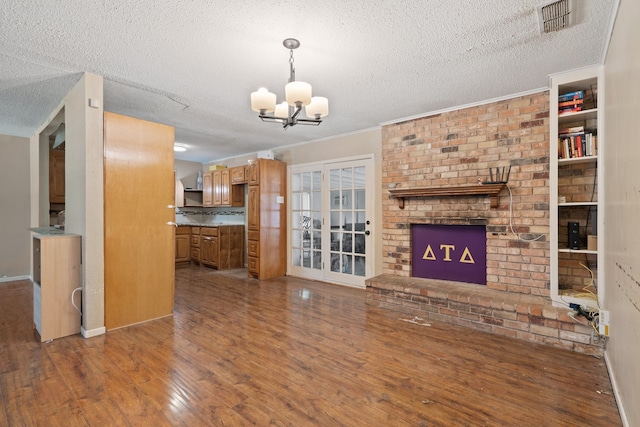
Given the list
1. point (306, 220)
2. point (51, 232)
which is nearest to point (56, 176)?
point (51, 232)

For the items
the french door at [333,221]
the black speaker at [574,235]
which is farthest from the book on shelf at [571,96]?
the french door at [333,221]

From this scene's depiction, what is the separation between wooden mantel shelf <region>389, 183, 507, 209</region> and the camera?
3.26 meters

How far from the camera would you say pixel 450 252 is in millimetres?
3797

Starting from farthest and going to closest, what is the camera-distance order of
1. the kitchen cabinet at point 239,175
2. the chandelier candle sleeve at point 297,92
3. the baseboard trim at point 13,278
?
1. the kitchen cabinet at point 239,175
2. the baseboard trim at point 13,278
3. the chandelier candle sleeve at point 297,92

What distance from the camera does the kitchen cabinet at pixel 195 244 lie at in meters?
6.64

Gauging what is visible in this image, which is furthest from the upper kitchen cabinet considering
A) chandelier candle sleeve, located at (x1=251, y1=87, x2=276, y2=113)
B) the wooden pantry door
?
chandelier candle sleeve, located at (x1=251, y1=87, x2=276, y2=113)

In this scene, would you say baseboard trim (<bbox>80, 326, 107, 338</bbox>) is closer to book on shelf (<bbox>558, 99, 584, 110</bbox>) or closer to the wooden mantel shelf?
the wooden mantel shelf

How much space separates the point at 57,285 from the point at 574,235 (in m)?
4.68

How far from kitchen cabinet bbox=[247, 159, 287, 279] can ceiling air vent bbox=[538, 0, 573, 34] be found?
422cm

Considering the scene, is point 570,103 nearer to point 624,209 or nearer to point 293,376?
point 624,209

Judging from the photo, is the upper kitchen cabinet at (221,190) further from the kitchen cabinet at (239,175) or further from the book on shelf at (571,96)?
the book on shelf at (571,96)

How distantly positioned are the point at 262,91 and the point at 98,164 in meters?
1.75

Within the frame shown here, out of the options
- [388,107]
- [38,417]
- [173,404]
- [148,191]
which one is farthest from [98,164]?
[388,107]

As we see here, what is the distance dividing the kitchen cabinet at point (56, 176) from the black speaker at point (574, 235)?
22.7ft
